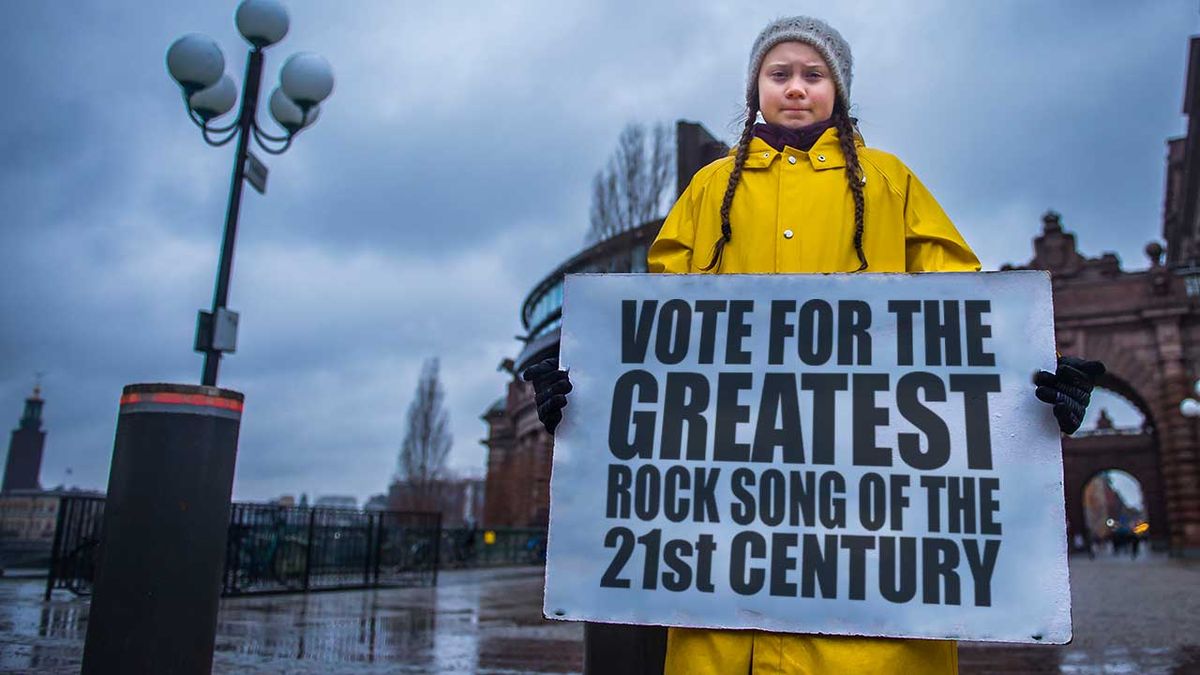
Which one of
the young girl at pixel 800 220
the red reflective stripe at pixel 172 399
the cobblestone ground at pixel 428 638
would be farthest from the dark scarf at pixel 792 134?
the cobblestone ground at pixel 428 638

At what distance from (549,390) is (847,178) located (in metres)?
1.02

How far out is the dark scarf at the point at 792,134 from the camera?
8.37ft

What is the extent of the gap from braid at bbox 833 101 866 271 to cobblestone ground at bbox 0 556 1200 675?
14.6ft

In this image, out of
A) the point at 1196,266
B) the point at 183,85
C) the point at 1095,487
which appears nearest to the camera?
the point at 183,85

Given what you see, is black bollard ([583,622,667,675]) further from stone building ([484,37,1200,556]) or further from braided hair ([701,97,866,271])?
stone building ([484,37,1200,556])

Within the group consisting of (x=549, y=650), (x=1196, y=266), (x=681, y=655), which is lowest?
(x=549, y=650)

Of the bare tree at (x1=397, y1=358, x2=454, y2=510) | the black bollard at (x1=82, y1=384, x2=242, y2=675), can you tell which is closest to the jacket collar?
the black bollard at (x1=82, y1=384, x2=242, y2=675)

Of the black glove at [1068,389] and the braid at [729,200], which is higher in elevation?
the braid at [729,200]

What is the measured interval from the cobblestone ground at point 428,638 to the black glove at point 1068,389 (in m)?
4.63

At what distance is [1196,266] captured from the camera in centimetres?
3322

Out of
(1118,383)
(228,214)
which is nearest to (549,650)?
(228,214)

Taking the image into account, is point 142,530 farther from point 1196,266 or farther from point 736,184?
point 1196,266

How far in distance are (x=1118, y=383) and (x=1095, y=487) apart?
8801 centimetres

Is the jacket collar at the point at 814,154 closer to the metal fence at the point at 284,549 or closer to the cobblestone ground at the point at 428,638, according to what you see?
the cobblestone ground at the point at 428,638
